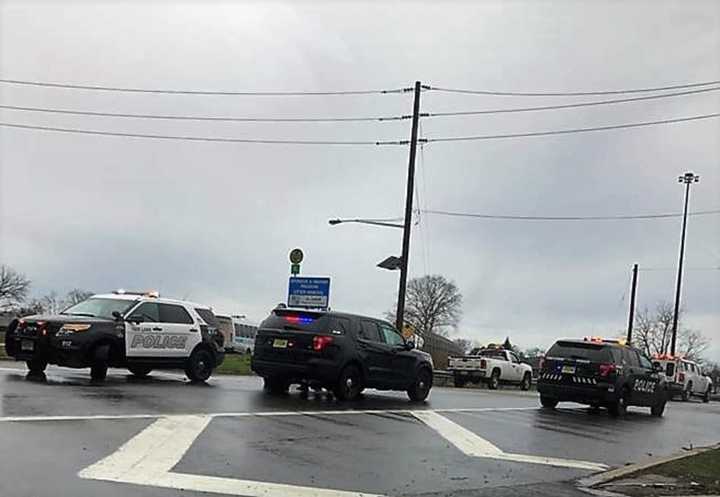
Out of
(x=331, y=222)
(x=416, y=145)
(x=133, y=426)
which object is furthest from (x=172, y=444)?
(x=416, y=145)

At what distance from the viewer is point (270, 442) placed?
400 inches

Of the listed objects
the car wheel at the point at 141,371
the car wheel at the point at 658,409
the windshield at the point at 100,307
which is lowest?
the car wheel at the point at 658,409

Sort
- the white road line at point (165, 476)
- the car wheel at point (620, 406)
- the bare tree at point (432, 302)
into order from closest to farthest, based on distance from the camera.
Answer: the white road line at point (165, 476) < the car wheel at point (620, 406) < the bare tree at point (432, 302)

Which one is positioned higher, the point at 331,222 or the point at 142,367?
the point at 331,222

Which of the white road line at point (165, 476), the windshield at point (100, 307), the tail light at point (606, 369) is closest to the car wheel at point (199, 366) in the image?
the windshield at point (100, 307)

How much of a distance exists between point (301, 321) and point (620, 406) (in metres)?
7.85

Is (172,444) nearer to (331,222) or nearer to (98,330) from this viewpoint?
(98,330)

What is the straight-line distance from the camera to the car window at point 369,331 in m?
16.9

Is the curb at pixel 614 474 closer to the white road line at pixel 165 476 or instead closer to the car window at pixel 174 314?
the white road line at pixel 165 476

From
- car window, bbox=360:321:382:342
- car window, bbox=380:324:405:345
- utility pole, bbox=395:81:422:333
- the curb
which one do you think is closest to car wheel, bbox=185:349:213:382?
car window, bbox=360:321:382:342

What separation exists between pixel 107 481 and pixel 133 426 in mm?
3084

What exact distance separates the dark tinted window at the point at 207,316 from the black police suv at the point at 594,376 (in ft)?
24.5

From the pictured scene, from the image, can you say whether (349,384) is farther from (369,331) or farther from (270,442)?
(270,442)

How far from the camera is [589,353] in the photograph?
19562 mm
